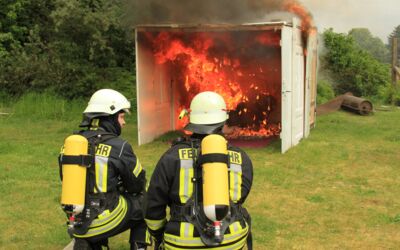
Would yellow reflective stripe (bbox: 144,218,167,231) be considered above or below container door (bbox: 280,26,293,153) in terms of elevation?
below

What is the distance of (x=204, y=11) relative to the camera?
11344 millimetres

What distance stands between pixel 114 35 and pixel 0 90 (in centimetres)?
515

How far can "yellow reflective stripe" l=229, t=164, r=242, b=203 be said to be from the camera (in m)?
3.08

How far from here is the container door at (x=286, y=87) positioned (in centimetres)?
988

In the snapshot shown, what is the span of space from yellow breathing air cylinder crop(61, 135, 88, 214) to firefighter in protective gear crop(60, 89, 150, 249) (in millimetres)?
79

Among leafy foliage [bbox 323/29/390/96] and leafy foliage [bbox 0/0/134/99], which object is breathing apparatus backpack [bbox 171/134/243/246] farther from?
leafy foliage [bbox 323/29/390/96]

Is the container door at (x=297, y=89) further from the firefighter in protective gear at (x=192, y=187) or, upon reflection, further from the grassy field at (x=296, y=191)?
the firefighter in protective gear at (x=192, y=187)

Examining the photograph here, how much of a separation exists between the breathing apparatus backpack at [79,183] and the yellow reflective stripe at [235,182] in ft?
3.52

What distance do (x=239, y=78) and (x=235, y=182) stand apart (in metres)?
9.94

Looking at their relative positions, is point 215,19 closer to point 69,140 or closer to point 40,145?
point 40,145

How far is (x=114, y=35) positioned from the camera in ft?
58.7

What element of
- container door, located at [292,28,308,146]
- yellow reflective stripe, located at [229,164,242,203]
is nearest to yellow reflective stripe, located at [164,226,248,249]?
yellow reflective stripe, located at [229,164,242,203]

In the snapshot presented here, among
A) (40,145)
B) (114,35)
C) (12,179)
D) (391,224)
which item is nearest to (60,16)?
(114,35)

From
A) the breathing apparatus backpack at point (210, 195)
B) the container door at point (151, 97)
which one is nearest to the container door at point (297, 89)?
the container door at point (151, 97)
